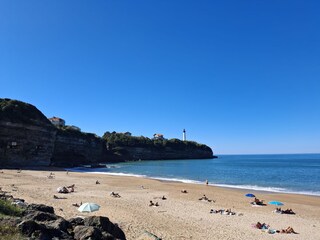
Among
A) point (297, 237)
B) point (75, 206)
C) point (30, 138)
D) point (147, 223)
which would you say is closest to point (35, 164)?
point (30, 138)

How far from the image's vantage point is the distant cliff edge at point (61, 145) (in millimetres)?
55312

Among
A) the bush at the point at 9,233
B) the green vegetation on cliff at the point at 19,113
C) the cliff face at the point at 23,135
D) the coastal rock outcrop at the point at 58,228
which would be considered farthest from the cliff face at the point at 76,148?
the bush at the point at 9,233

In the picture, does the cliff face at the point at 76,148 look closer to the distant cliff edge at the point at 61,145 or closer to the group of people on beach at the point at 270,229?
the distant cliff edge at the point at 61,145

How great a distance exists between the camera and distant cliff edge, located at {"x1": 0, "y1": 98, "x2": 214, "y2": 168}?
55.3 meters

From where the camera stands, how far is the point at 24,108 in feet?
196

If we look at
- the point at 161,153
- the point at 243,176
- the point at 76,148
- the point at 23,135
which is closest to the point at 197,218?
the point at 243,176

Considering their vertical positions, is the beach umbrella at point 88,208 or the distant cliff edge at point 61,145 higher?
the distant cliff edge at point 61,145

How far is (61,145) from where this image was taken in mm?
88188

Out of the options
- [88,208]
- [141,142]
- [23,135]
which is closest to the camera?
[88,208]

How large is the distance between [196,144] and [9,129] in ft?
411

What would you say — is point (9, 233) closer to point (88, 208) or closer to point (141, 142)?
point (88, 208)

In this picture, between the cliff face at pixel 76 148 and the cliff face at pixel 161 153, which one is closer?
the cliff face at pixel 76 148

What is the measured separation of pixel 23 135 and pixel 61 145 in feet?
105

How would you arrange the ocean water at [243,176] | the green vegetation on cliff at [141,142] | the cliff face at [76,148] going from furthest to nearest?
the green vegetation on cliff at [141,142] < the cliff face at [76,148] < the ocean water at [243,176]
